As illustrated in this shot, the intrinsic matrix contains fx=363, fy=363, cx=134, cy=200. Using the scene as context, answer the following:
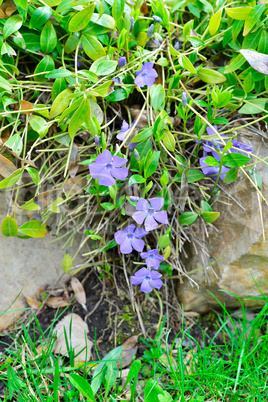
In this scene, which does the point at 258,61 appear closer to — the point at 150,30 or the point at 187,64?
the point at 187,64

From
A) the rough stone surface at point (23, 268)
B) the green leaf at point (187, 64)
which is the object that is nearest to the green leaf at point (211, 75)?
the green leaf at point (187, 64)

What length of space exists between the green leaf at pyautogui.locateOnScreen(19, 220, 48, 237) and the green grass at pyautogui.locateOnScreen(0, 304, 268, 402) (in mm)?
280

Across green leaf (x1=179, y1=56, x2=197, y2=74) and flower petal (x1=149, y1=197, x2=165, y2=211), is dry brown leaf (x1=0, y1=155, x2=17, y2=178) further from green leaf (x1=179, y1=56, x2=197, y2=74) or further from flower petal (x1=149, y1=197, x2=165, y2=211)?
green leaf (x1=179, y1=56, x2=197, y2=74)

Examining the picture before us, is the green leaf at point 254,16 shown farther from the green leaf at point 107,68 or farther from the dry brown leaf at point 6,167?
the dry brown leaf at point 6,167

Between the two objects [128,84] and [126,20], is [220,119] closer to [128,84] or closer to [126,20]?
[128,84]

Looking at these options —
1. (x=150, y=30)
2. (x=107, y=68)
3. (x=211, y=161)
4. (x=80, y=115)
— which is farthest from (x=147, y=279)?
(x=150, y=30)

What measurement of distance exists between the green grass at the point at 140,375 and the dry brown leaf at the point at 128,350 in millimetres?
44

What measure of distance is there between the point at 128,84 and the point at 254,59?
386mm

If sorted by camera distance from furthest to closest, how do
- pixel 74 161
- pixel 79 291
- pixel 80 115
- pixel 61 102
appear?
pixel 79 291
pixel 74 161
pixel 61 102
pixel 80 115

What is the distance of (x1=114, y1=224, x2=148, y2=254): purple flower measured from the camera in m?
1.10

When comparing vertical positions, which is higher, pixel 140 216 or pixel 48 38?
pixel 48 38

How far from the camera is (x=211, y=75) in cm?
119

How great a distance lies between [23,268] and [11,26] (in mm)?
822

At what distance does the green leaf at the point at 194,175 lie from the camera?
117 cm
